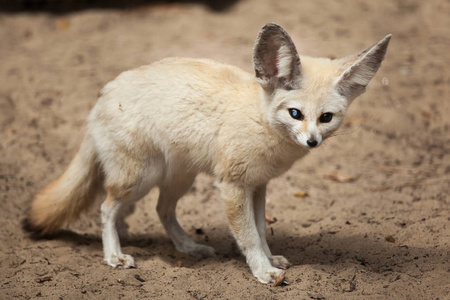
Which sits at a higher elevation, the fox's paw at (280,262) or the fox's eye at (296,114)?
the fox's eye at (296,114)

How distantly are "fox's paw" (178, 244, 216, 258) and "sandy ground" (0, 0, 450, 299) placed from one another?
0.10 meters

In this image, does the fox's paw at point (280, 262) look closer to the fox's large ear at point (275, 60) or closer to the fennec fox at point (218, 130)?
the fennec fox at point (218, 130)

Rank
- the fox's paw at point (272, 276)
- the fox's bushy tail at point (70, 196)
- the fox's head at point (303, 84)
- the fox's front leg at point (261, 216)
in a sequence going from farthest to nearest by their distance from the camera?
1. the fox's bushy tail at point (70, 196)
2. the fox's front leg at point (261, 216)
3. the fox's paw at point (272, 276)
4. the fox's head at point (303, 84)

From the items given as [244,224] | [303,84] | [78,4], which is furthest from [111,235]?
[78,4]

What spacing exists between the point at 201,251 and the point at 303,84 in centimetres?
163

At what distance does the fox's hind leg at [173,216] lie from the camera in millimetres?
3789

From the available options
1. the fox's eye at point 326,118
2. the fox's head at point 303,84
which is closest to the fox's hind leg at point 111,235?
the fox's head at point 303,84

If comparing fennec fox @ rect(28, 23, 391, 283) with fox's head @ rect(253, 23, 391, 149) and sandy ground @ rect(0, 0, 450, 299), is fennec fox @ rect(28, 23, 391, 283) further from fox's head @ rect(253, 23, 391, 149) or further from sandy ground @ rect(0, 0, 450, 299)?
sandy ground @ rect(0, 0, 450, 299)

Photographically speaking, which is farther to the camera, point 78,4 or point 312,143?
point 78,4

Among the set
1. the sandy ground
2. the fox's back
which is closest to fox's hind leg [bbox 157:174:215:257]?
the sandy ground

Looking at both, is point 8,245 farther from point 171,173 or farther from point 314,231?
point 314,231

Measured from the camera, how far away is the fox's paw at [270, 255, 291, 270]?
10.8 feet

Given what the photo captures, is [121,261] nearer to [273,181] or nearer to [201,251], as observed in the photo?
[201,251]

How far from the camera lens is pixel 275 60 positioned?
295 cm
